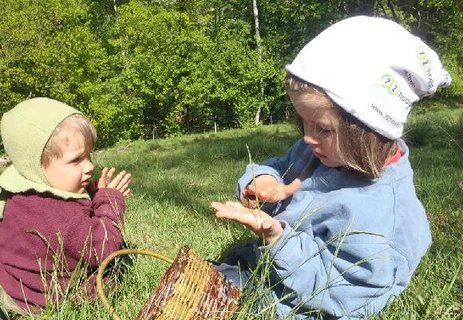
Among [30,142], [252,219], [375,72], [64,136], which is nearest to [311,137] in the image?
[375,72]

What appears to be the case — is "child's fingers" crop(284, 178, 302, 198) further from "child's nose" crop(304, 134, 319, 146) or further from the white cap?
the white cap

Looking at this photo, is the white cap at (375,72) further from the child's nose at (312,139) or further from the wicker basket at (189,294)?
the wicker basket at (189,294)

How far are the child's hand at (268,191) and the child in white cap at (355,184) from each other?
0.11 m

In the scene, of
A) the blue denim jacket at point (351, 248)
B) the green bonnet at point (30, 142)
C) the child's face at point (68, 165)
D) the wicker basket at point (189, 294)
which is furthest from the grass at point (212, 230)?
the green bonnet at point (30, 142)

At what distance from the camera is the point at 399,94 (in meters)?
1.91

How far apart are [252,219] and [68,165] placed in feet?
3.87

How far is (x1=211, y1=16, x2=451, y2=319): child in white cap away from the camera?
1886 mm

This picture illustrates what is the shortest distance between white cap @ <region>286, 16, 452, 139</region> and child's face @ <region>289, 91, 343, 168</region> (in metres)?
0.06

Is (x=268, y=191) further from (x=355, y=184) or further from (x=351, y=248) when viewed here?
(x=351, y=248)

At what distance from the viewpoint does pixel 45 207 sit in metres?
2.52

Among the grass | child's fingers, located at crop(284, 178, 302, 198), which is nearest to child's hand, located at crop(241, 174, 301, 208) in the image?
child's fingers, located at crop(284, 178, 302, 198)

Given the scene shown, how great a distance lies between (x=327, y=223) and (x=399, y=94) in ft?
1.74

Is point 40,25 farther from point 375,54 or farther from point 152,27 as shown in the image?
point 375,54

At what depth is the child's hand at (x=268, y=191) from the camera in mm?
2191
